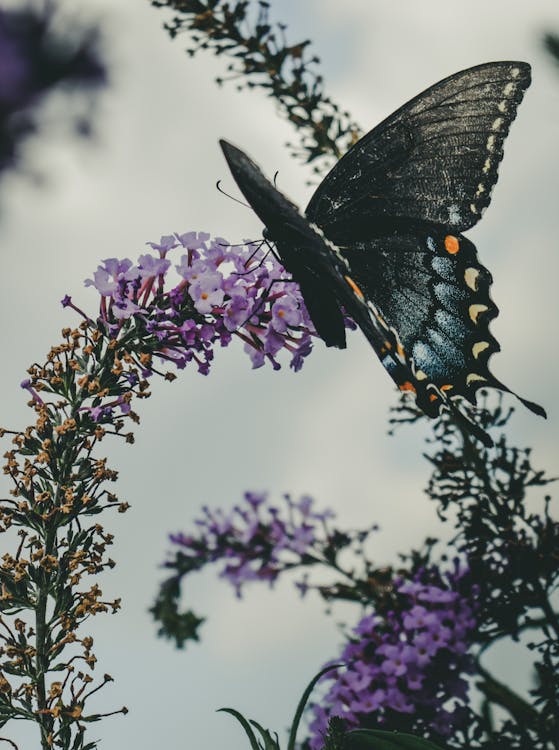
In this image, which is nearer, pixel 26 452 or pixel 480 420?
pixel 26 452

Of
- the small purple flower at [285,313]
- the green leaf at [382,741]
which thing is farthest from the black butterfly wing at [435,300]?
the green leaf at [382,741]

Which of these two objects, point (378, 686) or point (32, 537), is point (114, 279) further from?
point (378, 686)

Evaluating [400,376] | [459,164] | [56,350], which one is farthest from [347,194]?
[56,350]

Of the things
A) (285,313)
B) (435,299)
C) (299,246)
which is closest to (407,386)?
(285,313)

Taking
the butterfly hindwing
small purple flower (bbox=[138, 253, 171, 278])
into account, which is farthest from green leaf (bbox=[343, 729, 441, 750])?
small purple flower (bbox=[138, 253, 171, 278])

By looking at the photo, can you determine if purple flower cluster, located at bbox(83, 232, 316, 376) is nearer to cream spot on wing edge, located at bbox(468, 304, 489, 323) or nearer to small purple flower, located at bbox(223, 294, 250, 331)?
small purple flower, located at bbox(223, 294, 250, 331)

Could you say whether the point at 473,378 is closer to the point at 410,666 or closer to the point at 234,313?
Answer: the point at 234,313
